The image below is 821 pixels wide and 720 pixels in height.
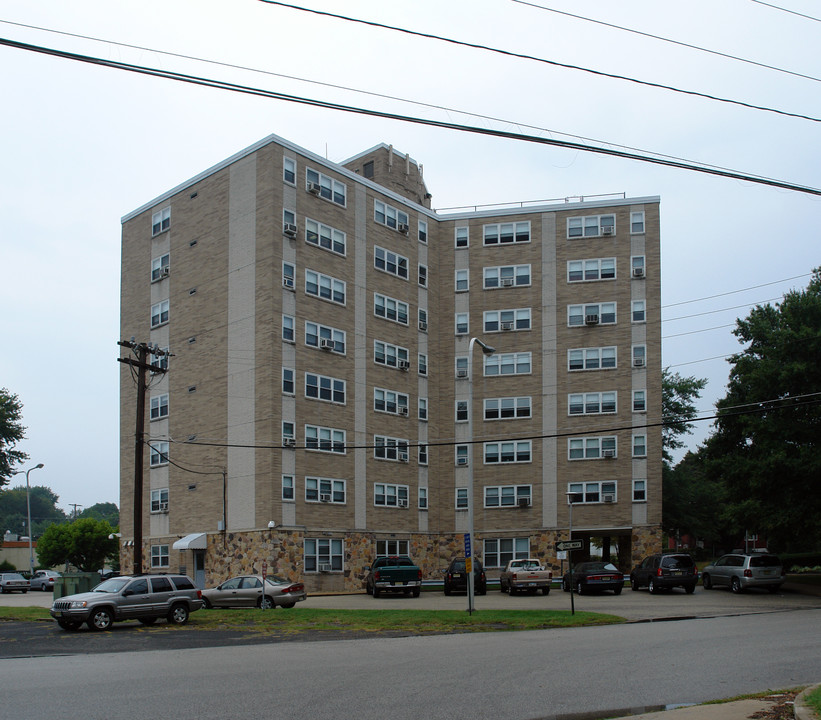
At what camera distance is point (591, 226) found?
54812mm

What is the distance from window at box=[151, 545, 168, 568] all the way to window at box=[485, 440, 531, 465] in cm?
1878

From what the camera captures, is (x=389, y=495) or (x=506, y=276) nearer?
(x=389, y=495)

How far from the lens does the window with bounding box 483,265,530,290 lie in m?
55.1

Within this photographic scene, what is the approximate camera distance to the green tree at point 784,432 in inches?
1566

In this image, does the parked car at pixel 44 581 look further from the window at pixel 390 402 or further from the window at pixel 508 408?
the window at pixel 508 408

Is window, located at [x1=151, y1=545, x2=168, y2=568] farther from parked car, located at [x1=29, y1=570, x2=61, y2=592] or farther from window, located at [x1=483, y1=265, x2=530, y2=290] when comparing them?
window, located at [x1=483, y1=265, x2=530, y2=290]

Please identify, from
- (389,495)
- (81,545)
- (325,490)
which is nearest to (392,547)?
(389,495)

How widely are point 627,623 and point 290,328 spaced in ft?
80.4

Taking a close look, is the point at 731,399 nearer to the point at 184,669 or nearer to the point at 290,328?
the point at 290,328

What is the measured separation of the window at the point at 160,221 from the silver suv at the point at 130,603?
93.8 ft

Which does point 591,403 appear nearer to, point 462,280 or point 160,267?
point 462,280

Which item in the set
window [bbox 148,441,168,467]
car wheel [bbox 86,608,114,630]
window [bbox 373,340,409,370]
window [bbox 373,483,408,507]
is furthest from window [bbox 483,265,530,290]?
car wheel [bbox 86,608,114,630]

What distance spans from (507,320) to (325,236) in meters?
13.0

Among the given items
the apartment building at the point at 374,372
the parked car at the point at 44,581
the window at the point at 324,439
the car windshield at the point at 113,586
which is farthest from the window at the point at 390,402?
the parked car at the point at 44,581
